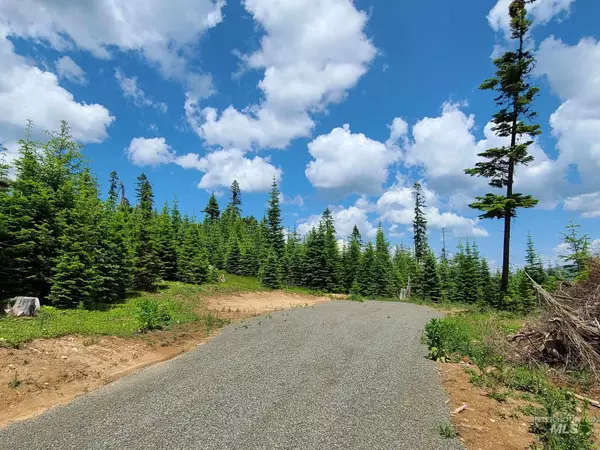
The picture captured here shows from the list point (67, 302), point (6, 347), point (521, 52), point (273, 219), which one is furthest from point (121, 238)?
point (273, 219)

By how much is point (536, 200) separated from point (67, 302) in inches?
965

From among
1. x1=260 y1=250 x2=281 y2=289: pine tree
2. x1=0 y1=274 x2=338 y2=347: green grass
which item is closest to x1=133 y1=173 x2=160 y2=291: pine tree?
x1=0 y1=274 x2=338 y2=347: green grass

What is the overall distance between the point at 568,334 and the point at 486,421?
14.5ft

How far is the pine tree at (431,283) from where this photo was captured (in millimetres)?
36844

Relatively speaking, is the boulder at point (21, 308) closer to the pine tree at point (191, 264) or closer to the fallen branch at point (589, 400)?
the fallen branch at point (589, 400)

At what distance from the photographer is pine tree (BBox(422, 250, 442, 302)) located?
36844 millimetres

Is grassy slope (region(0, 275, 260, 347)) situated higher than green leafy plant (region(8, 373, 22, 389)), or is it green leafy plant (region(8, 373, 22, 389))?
grassy slope (region(0, 275, 260, 347))

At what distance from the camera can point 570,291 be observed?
9.76 meters

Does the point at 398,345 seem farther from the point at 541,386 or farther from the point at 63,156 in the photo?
the point at 63,156

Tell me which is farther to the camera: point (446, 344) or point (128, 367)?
point (446, 344)

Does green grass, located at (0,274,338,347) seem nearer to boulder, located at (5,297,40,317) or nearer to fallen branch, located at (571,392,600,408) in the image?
boulder, located at (5,297,40,317)

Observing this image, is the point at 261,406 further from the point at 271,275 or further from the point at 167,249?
the point at 271,275

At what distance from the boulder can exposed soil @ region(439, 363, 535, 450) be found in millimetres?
13763

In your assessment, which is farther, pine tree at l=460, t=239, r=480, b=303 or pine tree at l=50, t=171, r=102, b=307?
pine tree at l=460, t=239, r=480, b=303
